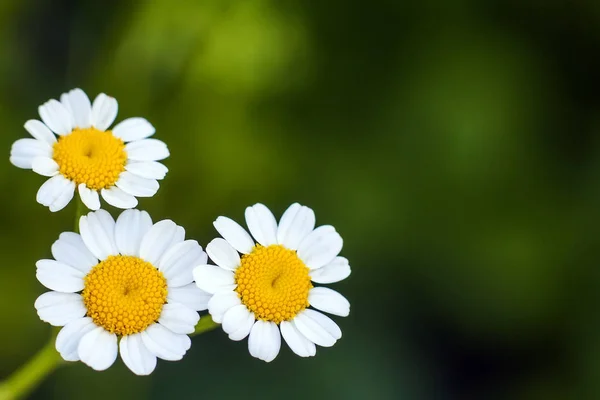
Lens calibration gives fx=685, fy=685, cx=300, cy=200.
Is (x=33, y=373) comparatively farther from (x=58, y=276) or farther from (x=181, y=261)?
(x=181, y=261)

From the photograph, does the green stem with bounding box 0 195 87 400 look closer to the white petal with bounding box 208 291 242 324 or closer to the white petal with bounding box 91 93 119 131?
the white petal with bounding box 91 93 119 131

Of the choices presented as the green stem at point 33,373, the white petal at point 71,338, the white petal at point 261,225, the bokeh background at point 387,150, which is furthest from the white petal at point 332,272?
the bokeh background at point 387,150

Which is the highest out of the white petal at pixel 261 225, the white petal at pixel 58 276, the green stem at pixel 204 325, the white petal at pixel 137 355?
the white petal at pixel 261 225

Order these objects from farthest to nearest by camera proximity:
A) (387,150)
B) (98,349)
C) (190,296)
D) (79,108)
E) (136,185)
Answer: (387,150)
(79,108)
(136,185)
(190,296)
(98,349)

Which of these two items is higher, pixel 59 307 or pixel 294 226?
pixel 294 226

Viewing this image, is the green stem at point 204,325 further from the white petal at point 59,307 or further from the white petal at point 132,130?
the white petal at point 132,130

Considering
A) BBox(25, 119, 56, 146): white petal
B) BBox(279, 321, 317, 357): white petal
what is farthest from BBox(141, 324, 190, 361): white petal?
BBox(25, 119, 56, 146): white petal

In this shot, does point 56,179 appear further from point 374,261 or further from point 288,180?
point 374,261

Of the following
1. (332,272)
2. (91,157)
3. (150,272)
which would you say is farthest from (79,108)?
(332,272)
